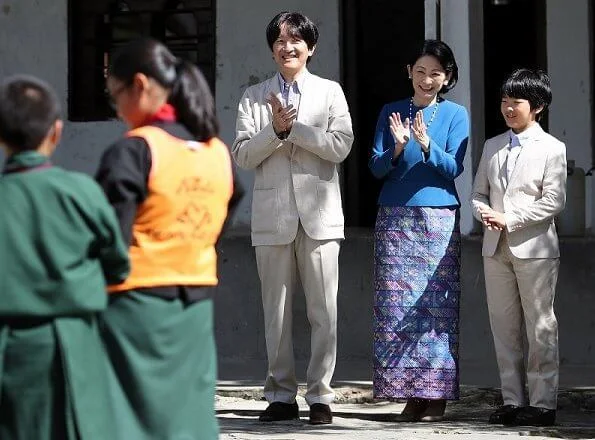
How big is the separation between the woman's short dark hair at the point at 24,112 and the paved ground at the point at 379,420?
2779 mm

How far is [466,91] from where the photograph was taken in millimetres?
9391

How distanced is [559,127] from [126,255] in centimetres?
633

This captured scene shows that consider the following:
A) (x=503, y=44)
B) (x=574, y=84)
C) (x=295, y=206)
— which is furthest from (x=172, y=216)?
(x=503, y=44)

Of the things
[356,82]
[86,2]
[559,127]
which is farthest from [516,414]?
[86,2]

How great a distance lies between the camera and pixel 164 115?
4.64 meters

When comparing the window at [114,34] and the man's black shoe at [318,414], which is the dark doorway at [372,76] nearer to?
the window at [114,34]

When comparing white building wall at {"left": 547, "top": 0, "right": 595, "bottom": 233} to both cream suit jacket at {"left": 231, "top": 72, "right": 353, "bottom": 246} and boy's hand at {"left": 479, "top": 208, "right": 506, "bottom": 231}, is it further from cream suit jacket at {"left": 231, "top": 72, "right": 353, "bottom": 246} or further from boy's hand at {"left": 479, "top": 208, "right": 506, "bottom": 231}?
cream suit jacket at {"left": 231, "top": 72, "right": 353, "bottom": 246}

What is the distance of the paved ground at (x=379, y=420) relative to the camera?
688 cm

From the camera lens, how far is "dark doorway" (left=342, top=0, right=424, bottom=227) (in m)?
11.2

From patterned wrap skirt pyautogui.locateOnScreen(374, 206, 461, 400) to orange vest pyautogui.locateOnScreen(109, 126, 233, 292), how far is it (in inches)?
108

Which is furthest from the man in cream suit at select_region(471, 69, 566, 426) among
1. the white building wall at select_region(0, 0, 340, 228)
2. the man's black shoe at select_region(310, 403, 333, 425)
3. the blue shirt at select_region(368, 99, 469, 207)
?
the white building wall at select_region(0, 0, 340, 228)

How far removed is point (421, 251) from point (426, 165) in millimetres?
419

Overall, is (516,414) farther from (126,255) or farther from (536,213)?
(126,255)

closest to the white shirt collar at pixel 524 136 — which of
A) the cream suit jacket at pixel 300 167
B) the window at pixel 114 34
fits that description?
the cream suit jacket at pixel 300 167
